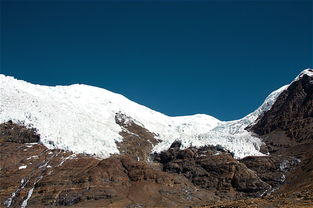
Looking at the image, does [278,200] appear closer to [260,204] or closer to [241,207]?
[260,204]

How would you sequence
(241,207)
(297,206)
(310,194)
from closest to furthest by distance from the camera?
(297,206), (241,207), (310,194)

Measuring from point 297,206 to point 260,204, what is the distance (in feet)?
48.8

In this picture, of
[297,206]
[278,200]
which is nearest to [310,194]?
[278,200]

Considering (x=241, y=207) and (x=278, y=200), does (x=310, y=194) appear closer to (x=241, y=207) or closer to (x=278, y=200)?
(x=278, y=200)

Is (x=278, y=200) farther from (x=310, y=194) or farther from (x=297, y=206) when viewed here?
(x=297, y=206)

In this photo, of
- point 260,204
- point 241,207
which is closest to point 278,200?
point 260,204

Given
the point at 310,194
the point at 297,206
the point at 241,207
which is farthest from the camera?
the point at 310,194

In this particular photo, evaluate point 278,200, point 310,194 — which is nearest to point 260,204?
point 278,200

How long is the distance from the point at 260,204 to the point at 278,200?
686 cm

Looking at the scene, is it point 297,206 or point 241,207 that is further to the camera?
point 241,207

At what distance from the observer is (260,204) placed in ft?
375

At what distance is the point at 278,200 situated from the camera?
118 metres

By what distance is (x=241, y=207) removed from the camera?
109m

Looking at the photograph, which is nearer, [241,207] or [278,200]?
[241,207]
